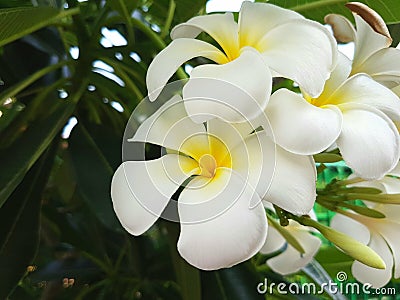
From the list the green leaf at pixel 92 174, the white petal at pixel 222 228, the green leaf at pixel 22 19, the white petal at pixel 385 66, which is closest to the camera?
the white petal at pixel 222 228

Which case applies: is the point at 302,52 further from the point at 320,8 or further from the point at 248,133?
the point at 320,8

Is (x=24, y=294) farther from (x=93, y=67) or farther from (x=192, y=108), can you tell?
(x=192, y=108)

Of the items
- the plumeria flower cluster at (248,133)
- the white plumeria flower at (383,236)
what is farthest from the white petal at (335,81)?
the white plumeria flower at (383,236)

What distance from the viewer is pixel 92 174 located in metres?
0.66

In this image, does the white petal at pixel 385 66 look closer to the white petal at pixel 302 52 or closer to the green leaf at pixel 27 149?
the white petal at pixel 302 52

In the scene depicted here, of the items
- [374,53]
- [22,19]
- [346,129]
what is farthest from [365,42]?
[22,19]

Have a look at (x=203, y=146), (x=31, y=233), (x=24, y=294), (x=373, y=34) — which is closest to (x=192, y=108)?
(x=203, y=146)

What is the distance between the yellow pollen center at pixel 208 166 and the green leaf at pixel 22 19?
253 millimetres

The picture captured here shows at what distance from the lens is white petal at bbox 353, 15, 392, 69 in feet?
1.40

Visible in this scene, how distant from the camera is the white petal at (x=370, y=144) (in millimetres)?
330

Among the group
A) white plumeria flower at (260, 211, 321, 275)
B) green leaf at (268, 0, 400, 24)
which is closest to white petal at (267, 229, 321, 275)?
white plumeria flower at (260, 211, 321, 275)

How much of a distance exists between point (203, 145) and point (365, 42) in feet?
0.53

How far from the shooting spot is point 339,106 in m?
0.38

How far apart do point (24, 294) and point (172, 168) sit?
54 centimetres
